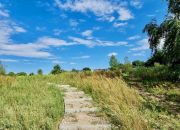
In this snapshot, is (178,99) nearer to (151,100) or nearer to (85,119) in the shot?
(151,100)

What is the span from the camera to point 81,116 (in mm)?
7816

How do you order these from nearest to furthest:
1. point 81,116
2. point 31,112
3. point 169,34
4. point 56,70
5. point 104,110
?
point 31,112, point 81,116, point 104,110, point 169,34, point 56,70

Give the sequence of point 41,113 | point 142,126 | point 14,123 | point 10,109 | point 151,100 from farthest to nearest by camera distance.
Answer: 1. point 151,100
2. point 10,109
3. point 41,113
4. point 14,123
5. point 142,126

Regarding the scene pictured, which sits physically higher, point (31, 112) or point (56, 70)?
point (56, 70)

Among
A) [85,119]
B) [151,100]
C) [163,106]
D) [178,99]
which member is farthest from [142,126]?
[178,99]

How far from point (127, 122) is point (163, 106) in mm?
3362

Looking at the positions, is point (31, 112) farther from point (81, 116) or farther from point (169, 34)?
point (169, 34)

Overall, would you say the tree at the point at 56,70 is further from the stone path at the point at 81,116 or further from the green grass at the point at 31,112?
the stone path at the point at 81,116

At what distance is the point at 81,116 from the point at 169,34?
9336mm

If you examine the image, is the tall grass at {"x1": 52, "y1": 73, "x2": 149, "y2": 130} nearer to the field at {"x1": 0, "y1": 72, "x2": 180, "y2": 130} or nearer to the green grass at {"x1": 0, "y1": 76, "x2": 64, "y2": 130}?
the field at {"x1": 0, "y1": 72, "x2": 180, "y2": 130}

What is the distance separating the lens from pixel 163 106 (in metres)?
9.63

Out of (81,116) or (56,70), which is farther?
(56,70)

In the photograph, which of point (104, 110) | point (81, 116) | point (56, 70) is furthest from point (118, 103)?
point (56, 70)

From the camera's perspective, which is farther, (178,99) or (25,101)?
(178,99)
